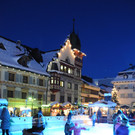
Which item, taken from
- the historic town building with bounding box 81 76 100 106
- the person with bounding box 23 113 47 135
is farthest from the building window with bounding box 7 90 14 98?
the person with bounding box 23 113 47 135

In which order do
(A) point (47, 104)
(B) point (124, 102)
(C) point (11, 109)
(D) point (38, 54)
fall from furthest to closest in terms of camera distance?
(B) point (124, 102)
(D) point (38, 54)
(A) point (47, 104)
(C) point (11, 109)

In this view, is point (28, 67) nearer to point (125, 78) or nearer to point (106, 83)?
point (125, 78)

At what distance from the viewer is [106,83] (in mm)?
78188

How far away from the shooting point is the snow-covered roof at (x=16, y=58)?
31373 mm

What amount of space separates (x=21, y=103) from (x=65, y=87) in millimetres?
11428

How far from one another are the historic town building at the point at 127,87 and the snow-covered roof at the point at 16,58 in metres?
23.2

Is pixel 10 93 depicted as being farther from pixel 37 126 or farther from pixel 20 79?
pixel 37 126

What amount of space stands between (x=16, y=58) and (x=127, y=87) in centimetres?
3200

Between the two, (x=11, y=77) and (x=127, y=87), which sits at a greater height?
(x=11, y=77)

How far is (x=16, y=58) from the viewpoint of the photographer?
33781 millimetres

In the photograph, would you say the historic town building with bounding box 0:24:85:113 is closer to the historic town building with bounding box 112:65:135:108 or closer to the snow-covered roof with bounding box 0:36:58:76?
the snow-covered roof with bounding box 0:36:58:76

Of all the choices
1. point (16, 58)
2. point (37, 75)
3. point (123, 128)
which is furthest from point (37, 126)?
point (37, 75)

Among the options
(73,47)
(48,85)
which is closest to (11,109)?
(48,85)

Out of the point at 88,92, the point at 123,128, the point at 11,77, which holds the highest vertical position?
the point at 11,77
